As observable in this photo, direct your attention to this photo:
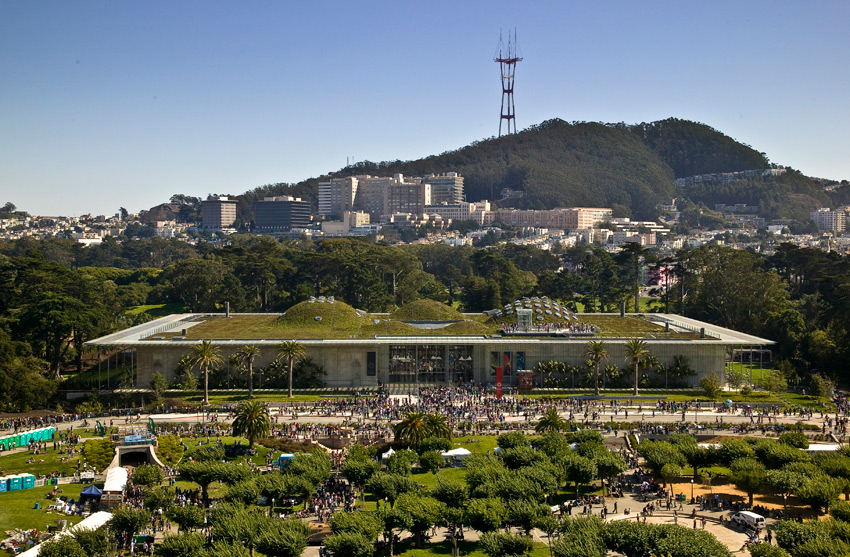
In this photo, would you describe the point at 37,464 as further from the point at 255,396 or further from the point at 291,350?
the point at 291,350

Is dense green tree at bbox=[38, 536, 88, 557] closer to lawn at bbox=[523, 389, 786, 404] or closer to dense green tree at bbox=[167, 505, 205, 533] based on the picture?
dense green tree at bbox=[167, 505, 205, 533]

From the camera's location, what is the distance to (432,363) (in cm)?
6469

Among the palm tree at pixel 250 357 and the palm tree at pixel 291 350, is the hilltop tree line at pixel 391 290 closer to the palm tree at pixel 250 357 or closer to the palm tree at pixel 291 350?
the palm tree at pixel 250 357

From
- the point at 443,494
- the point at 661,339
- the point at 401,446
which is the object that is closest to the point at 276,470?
the point at 401,446

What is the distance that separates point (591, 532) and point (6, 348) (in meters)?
44.7

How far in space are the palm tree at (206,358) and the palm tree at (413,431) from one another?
58.4 ft

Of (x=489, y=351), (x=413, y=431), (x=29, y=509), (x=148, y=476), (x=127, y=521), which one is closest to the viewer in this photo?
(x=127, y=521)

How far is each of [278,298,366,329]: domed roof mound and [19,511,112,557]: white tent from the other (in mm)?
37176

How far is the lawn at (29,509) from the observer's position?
116ft

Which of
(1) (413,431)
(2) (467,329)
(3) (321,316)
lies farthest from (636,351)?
(3) (321,316)

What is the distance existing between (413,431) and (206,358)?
19.0m

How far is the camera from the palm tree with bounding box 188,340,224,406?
5734 cm

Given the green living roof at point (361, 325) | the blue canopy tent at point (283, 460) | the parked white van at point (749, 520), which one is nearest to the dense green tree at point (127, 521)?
the blue canopy tent at point (283, 460)

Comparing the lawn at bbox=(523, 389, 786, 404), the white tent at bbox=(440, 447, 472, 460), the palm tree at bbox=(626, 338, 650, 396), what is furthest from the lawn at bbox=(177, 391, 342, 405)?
the palm tree at bbox=(626, 338, 650, 396)
